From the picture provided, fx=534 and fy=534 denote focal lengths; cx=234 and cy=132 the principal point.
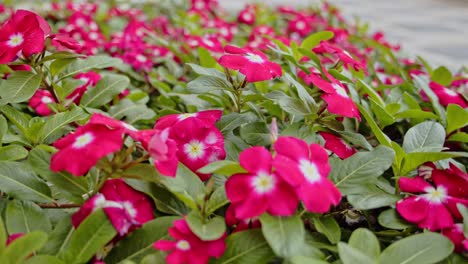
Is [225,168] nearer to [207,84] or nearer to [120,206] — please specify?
[120,206]

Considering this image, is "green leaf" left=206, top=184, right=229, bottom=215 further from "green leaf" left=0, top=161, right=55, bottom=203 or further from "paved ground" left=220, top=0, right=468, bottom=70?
"paved ground" left=220, top=0, right=468, bottom=70

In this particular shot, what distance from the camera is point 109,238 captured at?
0.66m

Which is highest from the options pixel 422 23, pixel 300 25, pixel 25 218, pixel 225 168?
pixel 225 168

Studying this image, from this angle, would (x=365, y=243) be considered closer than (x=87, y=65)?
Yes

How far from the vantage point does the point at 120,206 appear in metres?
0.69

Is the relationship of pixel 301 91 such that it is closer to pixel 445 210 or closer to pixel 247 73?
pixel 247 73

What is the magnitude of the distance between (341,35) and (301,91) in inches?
63.2

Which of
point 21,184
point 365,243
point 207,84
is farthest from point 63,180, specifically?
point 365,243

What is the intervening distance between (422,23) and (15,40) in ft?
12.0

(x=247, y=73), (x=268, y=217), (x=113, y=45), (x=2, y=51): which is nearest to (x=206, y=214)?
(x=268, y=217)

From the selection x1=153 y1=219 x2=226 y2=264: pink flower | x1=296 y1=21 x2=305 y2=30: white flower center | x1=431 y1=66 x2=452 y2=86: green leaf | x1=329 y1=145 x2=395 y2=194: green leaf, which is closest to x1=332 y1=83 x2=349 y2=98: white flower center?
x1=329 y1=145 x2=395 y2=194: green leaf

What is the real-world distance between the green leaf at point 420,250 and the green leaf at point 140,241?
0.94 feet

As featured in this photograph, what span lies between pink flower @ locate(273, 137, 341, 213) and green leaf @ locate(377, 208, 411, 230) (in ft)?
0.47

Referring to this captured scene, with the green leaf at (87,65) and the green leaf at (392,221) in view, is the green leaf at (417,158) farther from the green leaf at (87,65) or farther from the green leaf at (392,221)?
the green leaf at (87,65)
